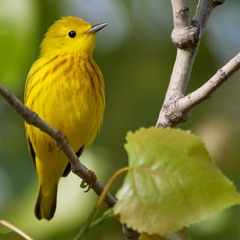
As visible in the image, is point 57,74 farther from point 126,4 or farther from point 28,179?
point 126,4

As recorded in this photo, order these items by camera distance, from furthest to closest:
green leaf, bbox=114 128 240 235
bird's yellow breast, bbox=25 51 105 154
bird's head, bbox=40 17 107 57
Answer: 1. bird's head, bbox=40 17 107 57
2. bird's yellow breast, bbox=25 51 105 154
3. green leaf, bbox=114 128 240 235

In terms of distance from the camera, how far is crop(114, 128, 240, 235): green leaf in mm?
1417

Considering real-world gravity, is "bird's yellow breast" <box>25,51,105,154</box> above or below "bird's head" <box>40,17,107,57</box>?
below

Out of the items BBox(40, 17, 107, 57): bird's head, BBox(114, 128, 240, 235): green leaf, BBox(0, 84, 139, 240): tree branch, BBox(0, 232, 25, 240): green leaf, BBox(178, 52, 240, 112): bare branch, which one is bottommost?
BBox(114, 128, 240, 235): green leaf

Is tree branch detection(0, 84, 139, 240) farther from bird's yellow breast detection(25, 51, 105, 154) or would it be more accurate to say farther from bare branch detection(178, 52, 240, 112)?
bird's yellow breast detection(25, 51, 105, 154)

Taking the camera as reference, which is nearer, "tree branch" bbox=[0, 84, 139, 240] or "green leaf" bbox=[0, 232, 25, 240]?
"green leaf" bbox=[0, 232, 25, 240]

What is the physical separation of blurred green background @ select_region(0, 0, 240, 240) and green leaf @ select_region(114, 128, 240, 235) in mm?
1577

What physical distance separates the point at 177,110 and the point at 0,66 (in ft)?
3.28

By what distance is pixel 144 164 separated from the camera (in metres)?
1.45

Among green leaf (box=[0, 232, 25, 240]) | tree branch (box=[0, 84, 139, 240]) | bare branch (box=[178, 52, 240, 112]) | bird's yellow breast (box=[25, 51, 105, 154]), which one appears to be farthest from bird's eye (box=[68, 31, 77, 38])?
green leaf (box=[0, 232, 25, 240])

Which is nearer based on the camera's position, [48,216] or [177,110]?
[177,110]

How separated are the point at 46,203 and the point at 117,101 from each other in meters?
1.28

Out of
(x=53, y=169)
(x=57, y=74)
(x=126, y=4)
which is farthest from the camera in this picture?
(x=126, y=4)

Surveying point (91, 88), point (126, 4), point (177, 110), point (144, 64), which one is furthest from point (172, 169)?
point (144, 64)
